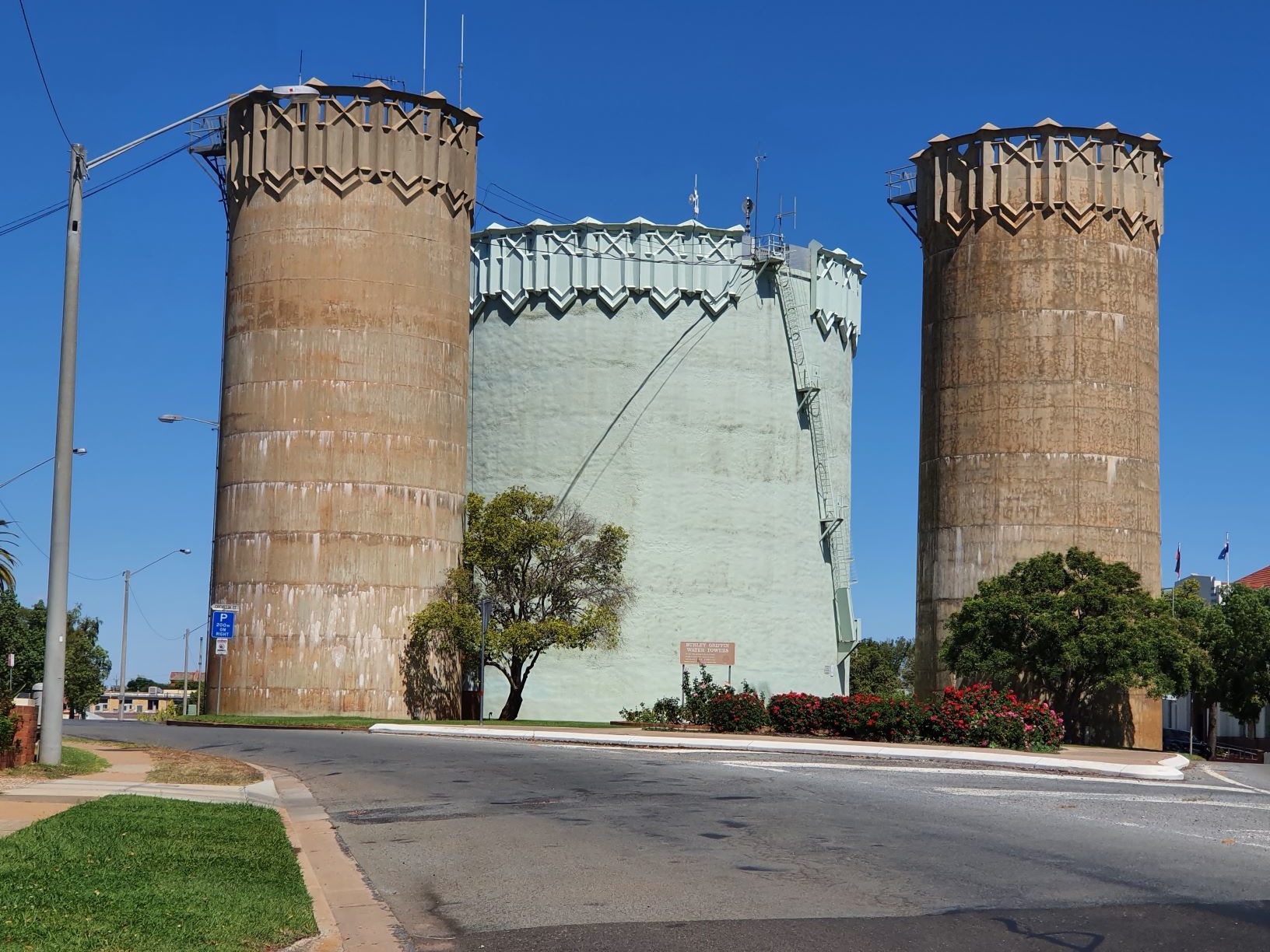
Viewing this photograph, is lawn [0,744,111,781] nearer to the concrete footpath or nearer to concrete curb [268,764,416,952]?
the concrete footpath

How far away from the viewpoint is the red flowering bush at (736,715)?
38375 millimetres

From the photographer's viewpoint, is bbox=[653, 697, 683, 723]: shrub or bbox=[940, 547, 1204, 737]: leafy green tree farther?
bbox=[940, 547, 1204, 737]: leafy green tree

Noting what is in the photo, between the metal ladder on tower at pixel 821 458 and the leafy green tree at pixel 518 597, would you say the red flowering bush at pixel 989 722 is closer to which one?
the leafy green tree at pixel 518 597

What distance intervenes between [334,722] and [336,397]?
1399 centimetres

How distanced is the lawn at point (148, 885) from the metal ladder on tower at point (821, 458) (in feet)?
177

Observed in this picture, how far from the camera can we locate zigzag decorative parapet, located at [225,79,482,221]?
5909 cm

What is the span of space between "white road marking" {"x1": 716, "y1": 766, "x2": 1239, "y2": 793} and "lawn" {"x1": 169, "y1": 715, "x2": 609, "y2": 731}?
17.4 meters

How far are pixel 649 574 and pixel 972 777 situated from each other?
40536 mm

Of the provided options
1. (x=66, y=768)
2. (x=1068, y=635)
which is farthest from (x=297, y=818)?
(x=1068, y=635)

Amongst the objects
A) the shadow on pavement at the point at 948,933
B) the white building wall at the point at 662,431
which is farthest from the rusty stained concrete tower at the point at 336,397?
the shadow on pavement at the point at 948,933

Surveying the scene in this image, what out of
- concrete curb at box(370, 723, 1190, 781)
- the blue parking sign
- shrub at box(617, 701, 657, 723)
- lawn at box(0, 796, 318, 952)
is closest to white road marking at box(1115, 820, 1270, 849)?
lawn at box(0, 796, 318, 952)

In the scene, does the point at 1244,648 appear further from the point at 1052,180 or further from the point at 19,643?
the point at 19,643

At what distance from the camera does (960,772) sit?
26562 mm

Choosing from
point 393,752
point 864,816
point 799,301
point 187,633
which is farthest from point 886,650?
point 864,816
